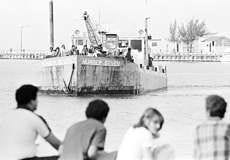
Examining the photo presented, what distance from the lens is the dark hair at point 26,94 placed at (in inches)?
255

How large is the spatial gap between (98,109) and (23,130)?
2.37ft

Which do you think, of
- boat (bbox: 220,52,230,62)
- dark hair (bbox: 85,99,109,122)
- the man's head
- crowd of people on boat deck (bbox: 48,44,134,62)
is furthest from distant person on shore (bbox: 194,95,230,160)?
boat (bbox: 220,52,230,62)

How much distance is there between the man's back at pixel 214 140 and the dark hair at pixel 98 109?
84 centimetres

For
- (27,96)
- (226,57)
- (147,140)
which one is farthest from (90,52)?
(226,57)

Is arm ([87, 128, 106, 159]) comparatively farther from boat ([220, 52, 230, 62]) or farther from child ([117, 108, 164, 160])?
boat ([220, 52, 230, 62])

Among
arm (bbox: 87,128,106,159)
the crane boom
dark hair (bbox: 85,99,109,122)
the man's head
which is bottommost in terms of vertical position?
arm (bbox: 87,128,106,159)

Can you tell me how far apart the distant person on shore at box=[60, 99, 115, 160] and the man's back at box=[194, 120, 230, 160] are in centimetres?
86

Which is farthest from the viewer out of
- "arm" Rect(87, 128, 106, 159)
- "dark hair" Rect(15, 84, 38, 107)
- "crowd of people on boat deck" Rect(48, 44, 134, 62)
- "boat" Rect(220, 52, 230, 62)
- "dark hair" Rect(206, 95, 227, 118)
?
"boat" Rect(220, 52, 230, 62)

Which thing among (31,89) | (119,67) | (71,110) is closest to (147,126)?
(31,89)

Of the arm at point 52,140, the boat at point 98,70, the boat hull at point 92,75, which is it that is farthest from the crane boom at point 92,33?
the arm at point 52,140

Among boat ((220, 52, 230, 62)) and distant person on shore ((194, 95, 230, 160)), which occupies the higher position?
distant person on shore ((194, 95, 230, 160))

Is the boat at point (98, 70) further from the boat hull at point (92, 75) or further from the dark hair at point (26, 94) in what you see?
the dark hair at point (26, 94)

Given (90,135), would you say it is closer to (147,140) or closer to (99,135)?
(99,135)

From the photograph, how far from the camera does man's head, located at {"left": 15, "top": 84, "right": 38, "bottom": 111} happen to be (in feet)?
21.2
